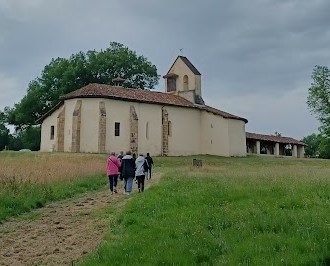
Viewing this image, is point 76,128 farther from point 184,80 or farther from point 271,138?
point 271,138

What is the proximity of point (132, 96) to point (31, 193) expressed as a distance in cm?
3339

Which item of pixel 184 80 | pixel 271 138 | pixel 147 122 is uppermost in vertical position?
pixel 184 80

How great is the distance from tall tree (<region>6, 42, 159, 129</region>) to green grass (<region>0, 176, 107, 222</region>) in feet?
145

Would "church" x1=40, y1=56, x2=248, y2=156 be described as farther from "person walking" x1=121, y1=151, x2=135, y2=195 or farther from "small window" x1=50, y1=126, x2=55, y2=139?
"person walking" x1=121, y1=151, x2=135, y2=195

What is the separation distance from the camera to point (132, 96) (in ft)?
158

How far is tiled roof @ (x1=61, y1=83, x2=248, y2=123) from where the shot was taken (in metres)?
45.6

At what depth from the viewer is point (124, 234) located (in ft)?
31.0

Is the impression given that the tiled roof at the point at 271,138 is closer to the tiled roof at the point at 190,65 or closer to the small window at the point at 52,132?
the tiled roof at the point at 190,65

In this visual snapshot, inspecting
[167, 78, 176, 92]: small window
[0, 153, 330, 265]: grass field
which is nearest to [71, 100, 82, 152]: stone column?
[167, 78, 176, 92]: small window

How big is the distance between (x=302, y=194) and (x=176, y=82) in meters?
47.0

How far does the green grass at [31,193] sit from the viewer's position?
43.8 ft

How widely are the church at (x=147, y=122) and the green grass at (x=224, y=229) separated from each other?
31956mm

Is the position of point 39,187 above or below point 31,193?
above

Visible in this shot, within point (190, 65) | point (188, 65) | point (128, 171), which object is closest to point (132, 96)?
point (188, 65)
